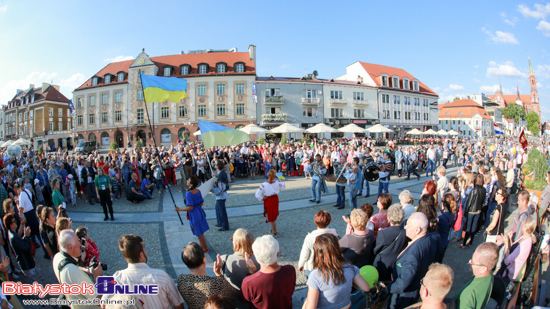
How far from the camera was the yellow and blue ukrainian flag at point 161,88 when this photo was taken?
7820 millimetres

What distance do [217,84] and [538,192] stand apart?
36608 millimetres

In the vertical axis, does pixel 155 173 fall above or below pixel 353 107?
below

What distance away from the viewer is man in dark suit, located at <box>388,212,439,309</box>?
3256 millimetres

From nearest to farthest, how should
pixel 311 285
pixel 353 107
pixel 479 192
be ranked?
pixel 311 285, pixel 479 192, pixel 353 107

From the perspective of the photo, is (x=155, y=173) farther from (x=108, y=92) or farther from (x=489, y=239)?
(x=108, y=92)

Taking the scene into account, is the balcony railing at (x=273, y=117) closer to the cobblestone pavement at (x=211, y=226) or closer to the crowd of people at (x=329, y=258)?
the cobblestone pavement at (x=211, y=226)

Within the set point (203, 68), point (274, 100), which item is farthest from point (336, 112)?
point (203, 68)

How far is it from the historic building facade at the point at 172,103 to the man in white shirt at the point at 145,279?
122 feet

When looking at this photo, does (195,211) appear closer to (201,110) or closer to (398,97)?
(201,110)

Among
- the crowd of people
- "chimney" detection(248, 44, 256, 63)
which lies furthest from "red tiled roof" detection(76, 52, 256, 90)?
the crowd of people

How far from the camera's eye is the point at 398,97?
163 feet

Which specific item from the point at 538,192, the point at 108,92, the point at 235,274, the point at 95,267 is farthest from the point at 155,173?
the point at 108,92

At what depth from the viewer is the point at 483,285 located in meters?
2.78

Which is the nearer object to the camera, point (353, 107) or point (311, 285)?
point (311, 285)
